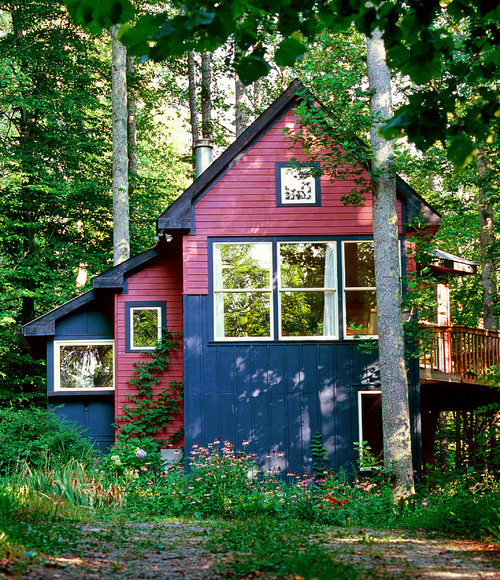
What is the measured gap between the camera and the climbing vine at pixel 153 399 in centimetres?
1418

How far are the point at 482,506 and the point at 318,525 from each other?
1995mm

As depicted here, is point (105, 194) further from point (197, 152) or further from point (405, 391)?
point (405, 391)

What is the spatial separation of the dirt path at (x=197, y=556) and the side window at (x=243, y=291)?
556cm

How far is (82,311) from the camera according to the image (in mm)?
15422

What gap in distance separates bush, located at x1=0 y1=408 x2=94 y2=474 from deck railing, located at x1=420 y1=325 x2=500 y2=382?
7.01 metres

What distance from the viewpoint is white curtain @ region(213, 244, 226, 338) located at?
13.1m

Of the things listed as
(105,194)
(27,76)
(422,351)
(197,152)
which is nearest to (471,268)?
(422,351)

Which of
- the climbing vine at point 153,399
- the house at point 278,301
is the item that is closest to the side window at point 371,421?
the house at point 278,301

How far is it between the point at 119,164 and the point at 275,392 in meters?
9.27

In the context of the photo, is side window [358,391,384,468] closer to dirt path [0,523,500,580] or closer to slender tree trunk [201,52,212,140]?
dirt path [0,523,500,580]

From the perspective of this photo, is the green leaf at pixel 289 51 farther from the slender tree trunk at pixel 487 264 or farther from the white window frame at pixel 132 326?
the slender tree trunk at pixel 487 264

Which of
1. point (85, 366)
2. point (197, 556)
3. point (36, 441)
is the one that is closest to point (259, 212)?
point (85, 366)

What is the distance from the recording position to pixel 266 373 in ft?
42.6

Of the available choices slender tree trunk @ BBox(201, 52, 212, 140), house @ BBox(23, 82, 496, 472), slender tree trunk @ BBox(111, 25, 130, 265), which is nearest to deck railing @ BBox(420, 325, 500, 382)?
house @ BBox(23, 82, 496, 472)
